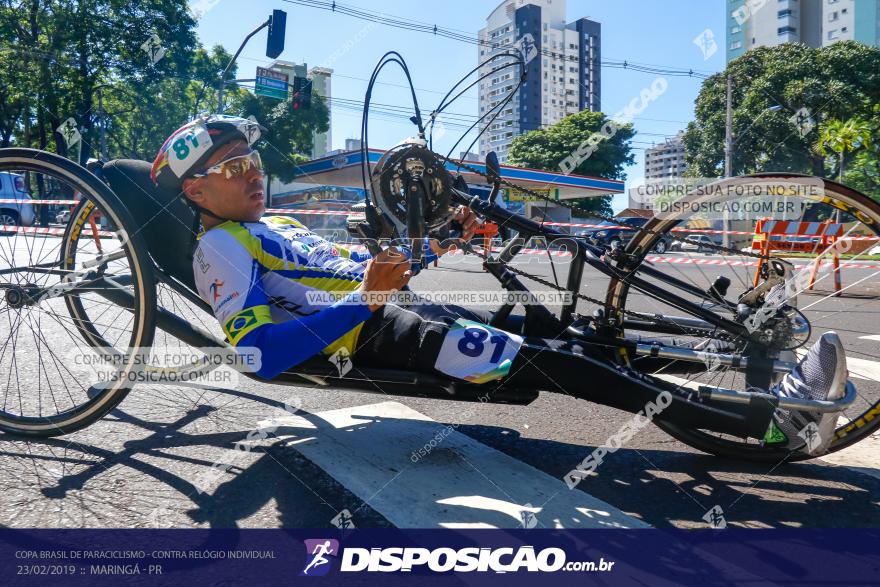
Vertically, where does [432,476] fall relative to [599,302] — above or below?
below

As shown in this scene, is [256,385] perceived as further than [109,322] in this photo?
No

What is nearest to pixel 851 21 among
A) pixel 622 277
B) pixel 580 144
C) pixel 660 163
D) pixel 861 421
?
pixel 660 163

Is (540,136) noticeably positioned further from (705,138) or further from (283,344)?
(283,344)

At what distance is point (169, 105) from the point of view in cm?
3088

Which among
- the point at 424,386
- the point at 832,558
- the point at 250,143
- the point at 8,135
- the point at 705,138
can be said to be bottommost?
the point at 832,558

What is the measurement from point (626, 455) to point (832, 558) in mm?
944

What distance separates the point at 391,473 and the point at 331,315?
712mm

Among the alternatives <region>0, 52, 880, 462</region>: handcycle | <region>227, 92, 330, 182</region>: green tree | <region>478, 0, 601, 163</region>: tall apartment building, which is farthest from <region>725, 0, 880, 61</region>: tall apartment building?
<region>0, 52, 880, 462</region>: handcycle

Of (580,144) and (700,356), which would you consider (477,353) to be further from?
(580,144)

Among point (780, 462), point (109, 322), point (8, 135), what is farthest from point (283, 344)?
point (8, 135)

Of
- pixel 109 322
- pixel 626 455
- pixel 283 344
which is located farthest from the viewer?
pixel 109 322

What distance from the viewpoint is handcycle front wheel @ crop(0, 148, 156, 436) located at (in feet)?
8.29

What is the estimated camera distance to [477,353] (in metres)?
2.41

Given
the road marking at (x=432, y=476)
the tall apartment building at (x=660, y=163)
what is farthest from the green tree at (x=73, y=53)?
the tall apartment building at (x=660, y=163)
